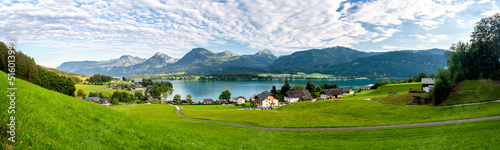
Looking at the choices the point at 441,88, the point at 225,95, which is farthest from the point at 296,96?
the point at 441,88

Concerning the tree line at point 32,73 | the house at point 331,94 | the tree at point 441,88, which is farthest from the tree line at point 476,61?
the tree line at point 32,73

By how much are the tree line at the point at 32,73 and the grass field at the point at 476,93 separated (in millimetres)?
78478

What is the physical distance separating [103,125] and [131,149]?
313 centimetres

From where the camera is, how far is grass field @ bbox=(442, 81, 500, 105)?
103 ft

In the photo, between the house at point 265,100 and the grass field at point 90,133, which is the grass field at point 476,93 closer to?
the grass field at point 90,133

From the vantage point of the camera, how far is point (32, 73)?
4825cm

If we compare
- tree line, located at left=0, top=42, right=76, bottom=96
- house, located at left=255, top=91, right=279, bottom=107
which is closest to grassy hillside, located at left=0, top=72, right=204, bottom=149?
tree line, located at left=0, top=42, right=76, bottom=96

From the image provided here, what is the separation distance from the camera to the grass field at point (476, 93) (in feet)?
103

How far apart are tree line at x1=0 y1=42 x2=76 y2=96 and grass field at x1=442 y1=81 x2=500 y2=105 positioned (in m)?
78.5

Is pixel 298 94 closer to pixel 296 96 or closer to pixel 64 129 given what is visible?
pixel 296 96

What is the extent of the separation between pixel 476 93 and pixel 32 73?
9250cm

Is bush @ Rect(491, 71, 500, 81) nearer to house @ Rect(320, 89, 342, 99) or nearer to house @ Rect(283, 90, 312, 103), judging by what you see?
house @ Rect(320, 89, 342, 99)

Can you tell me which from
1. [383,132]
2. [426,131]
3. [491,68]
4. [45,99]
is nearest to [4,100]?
[45,99]

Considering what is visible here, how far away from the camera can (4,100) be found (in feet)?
25.3
